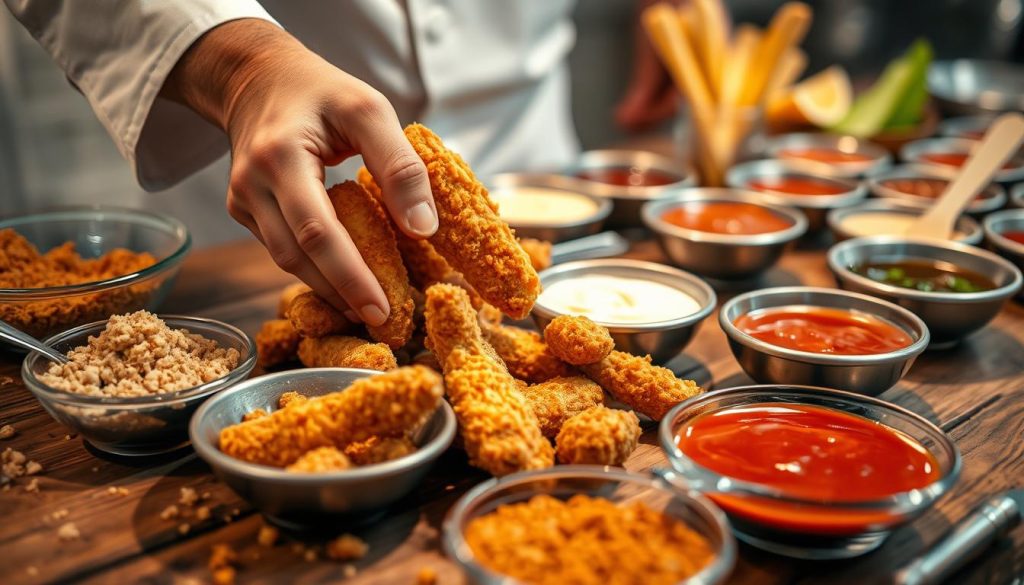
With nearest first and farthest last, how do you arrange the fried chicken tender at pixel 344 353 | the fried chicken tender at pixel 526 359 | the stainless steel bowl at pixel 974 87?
the fried chicken tender at pixel 344 353
the fried chicken tender at pixel 526 359
the stainless steel bowl at pixel 974 87

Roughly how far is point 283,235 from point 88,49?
839mm

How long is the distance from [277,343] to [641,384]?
773 millimetres

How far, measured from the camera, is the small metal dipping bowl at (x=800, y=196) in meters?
2.88

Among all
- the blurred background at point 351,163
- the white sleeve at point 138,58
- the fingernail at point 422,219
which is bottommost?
the blurred background at point 351,163

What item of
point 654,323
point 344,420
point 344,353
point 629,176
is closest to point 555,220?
point 629,176

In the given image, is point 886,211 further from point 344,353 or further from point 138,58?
point 138,58

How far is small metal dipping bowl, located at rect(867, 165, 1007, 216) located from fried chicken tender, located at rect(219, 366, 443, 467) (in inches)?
83.5

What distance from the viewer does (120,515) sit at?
145cm

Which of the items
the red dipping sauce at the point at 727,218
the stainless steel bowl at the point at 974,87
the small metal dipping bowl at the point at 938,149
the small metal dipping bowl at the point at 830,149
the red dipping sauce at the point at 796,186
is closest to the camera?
the red dipping sauce at the point at 727,218

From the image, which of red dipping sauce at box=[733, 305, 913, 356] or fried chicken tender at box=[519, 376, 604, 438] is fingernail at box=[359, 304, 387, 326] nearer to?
fried chicken tender at box=[519, 376, 604, 438]

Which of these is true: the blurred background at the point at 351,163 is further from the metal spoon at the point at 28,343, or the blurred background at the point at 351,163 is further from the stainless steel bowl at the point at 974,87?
the stainless steel bowl at the point at 974,87

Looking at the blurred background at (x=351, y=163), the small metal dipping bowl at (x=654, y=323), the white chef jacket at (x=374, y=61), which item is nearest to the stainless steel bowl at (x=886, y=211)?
the small metal dipping bowl at (x=654, y=323)

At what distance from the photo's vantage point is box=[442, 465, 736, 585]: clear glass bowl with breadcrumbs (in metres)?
1.15

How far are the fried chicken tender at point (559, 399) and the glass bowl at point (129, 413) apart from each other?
52cm
